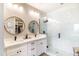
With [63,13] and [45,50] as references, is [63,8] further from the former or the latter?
[45,50]

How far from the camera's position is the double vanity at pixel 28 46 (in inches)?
55.7

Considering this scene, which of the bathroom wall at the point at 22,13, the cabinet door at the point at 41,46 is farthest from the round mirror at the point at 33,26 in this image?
the cabinet door at the point at 41,46

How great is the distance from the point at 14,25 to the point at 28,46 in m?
0.35

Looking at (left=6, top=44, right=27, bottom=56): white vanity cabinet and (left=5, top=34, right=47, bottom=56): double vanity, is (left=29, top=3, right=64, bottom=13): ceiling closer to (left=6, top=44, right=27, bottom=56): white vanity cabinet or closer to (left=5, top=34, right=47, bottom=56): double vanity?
(left=5, top=34, right=47, bottom=56): double vanity

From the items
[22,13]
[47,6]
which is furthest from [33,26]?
[47,6]

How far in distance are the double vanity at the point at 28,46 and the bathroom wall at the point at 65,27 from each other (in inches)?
5.2

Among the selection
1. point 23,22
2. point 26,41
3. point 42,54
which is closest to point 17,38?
point 26,41

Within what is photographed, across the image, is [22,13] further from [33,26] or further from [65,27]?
[65,27]

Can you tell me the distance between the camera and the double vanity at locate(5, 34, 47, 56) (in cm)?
141

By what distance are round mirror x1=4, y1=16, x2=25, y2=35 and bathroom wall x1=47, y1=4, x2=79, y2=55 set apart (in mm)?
392

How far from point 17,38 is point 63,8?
0.75 m

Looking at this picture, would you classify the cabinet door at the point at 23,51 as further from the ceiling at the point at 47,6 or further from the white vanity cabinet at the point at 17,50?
the ceiling at the point at 47,6

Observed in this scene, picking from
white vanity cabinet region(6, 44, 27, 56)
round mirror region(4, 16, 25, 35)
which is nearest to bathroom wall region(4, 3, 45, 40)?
round mirror region(4, 16, 25, 35)

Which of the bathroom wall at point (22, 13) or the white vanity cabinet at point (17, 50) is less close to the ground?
the bathroom wall at point (22, 13)
